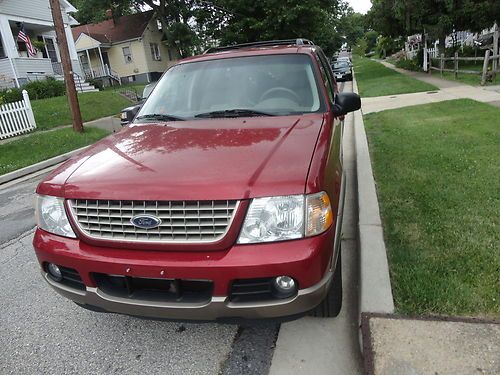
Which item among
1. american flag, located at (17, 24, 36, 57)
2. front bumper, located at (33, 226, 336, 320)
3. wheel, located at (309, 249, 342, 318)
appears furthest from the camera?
american flag, located at (17, 24, 36, 57)

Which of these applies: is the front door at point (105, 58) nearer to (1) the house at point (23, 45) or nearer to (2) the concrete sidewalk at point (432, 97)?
(1) the house at point (23, 45)

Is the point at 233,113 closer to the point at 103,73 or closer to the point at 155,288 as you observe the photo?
the point at 155,288

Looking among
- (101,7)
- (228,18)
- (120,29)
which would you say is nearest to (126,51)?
(120,29)

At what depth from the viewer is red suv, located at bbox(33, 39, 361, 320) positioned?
81.5 inches

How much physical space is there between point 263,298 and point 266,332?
71 cm

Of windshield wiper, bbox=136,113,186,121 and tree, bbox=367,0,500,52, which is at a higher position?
tree, bbox=367,0,500,52

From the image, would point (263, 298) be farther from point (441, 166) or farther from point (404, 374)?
point (441, 166)

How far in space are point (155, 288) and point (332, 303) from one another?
1.13m

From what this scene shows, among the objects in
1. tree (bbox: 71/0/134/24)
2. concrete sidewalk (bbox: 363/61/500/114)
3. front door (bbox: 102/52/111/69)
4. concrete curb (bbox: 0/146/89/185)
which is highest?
tree (bbox: 71/0/134/24)

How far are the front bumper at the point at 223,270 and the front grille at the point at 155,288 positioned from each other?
0.10ft

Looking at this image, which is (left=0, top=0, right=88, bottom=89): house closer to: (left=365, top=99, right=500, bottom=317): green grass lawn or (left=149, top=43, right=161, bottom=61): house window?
(left=149, top=43, right=161, bottom=61): house window

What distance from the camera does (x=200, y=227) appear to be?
2.10 meters

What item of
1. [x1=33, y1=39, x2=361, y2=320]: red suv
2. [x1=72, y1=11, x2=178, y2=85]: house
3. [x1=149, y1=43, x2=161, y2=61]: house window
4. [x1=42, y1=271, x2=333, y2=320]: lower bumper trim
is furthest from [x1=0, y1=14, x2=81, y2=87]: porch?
[x1=42, y1=271, x2=333, y2=320]: lower bumper trim

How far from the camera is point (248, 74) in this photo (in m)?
3.60
